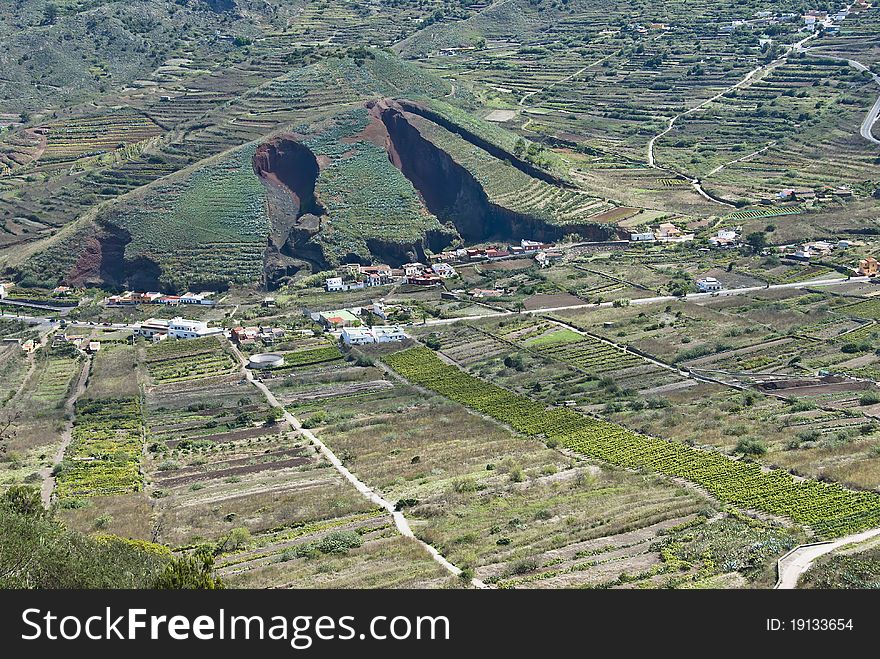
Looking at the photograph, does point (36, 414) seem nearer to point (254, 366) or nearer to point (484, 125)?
point (254, 366)

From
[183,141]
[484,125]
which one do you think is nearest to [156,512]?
[183,141]

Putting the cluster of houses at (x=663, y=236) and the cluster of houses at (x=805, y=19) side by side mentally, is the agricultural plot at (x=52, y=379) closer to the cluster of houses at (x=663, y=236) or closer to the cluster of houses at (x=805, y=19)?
the cluster of houses at (x=663, y=236)

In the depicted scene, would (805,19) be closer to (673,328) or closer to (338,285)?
(338,285)

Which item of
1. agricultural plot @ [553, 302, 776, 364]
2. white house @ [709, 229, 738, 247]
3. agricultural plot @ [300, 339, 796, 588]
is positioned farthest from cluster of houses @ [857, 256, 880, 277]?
agricultural plot @ [300, 339, 796, 588]

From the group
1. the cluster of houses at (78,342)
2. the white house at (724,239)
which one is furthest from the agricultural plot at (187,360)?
the white house at (724,239)

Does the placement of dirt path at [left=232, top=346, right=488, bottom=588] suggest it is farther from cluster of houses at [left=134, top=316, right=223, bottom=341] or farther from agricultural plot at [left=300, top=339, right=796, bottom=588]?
cluster of houses at [left=134, top=316, right=223, bottom=341]
